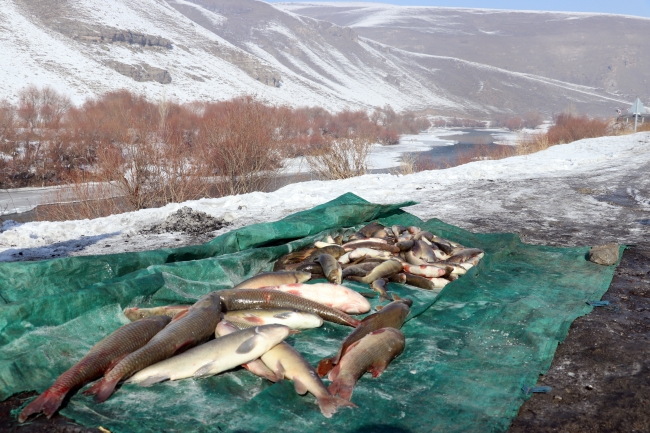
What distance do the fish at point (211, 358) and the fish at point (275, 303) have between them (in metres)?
0.74

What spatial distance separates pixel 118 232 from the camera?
8891 mm

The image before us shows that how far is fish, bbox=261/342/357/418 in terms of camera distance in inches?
113

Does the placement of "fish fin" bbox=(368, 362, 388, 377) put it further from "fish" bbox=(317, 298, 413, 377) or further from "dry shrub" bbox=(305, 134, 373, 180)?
"dry shrub" bbox=(305, 134, 373, 180)

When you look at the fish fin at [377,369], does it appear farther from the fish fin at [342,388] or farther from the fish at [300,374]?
the fish at [300,374]

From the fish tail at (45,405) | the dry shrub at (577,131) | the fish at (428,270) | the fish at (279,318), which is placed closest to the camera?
the fish tail at (45,405)

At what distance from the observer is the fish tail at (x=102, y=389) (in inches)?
113

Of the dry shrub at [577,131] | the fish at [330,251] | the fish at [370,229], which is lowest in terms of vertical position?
the dry shrub at [577,131]

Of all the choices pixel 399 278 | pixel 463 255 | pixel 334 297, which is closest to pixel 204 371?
pixel 334 297

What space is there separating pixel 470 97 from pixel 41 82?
102789mm

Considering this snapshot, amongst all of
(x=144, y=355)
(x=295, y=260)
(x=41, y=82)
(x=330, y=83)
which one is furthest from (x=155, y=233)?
(x=330, y=83)

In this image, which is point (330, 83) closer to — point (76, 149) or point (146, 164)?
point (76, 149)

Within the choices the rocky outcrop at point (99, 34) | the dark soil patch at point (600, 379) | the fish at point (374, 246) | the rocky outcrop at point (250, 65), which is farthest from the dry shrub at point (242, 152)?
the rocky outcrop at point (250, 65)

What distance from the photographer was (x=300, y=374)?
300 centimetres

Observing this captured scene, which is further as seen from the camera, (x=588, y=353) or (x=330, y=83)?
(x=330, y=83)
